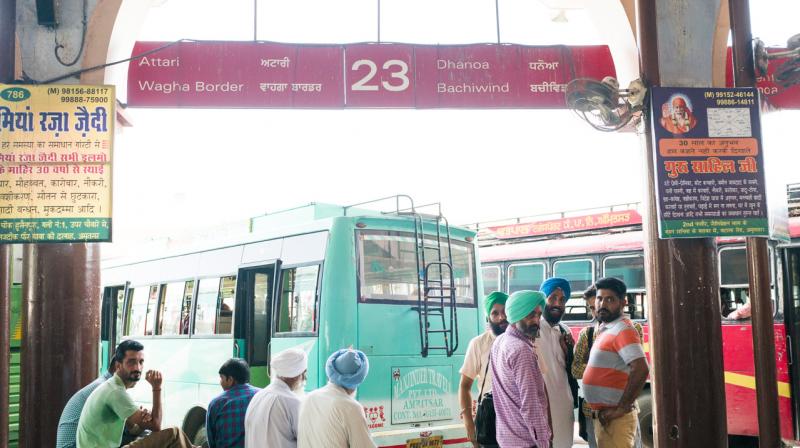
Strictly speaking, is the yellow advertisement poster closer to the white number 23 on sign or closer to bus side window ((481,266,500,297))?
the white number 23 on sign

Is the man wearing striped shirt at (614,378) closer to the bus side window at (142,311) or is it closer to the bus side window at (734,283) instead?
the bus side window at (734,283)

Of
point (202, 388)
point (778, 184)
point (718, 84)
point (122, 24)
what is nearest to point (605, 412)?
point (778, 184)

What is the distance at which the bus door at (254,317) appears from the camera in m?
9.31

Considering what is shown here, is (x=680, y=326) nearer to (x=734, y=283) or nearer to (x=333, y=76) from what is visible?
(x=333, y=76)

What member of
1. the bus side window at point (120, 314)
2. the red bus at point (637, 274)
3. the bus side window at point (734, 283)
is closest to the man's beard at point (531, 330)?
the red bus at point (637, 274)

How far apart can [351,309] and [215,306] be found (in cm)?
267

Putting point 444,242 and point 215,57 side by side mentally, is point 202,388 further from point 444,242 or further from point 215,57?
point 215,57

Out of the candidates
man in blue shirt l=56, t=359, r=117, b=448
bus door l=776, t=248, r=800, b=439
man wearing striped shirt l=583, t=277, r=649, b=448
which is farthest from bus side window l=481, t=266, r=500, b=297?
man in blue shirt l=56, t=359, r=117, b=448

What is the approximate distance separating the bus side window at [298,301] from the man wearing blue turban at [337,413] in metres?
3.41

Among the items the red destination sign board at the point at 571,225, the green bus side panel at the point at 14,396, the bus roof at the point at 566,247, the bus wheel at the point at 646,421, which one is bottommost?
the bus wheel at the point at 646,421

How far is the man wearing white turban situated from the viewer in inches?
189

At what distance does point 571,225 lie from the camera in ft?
40.3

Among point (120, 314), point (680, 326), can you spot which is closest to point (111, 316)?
point (120, 314)

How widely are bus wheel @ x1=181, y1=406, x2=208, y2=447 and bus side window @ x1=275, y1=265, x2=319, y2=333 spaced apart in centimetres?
197
